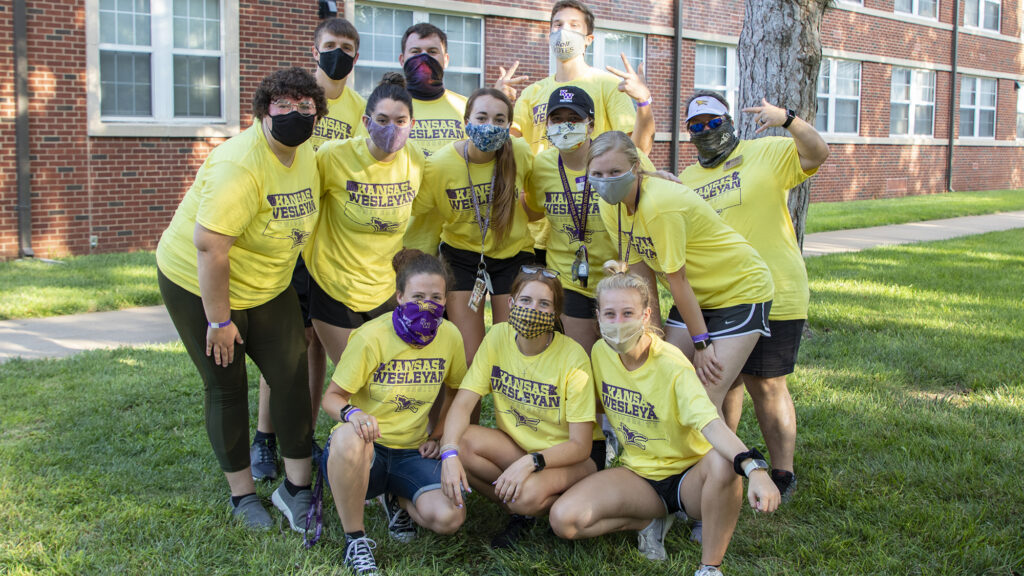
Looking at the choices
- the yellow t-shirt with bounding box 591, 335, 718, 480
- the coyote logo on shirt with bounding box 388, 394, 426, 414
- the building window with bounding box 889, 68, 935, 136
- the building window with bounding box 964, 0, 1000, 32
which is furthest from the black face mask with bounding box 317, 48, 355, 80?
the building window with bounding box 964, 0, 1000, 32

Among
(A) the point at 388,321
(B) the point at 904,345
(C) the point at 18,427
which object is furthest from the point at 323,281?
(B) the point at 904,345

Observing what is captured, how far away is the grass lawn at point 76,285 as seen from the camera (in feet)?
26.3

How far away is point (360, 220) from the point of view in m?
4.25

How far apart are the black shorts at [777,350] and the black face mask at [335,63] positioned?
2.65m

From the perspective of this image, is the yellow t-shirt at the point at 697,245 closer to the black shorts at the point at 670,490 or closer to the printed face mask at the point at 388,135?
the black shorts at the point at 670,490

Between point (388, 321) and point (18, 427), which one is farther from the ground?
point (388, 321)

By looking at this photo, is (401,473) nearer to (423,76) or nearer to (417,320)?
(417,320)

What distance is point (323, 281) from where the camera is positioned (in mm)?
4375

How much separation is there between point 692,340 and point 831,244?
967 cm

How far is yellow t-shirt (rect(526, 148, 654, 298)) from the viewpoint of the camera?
14.6ft

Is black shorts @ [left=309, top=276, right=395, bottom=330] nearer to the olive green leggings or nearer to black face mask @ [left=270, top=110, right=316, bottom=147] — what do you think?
the olive green leggings

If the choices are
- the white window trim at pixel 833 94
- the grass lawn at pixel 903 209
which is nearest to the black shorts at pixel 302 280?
the grass lawn at pixel 903 209

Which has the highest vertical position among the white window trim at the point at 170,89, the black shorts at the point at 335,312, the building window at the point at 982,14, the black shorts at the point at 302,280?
the building window at the point at 982,14

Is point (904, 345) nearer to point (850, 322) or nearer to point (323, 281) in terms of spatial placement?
point (850, 322)
